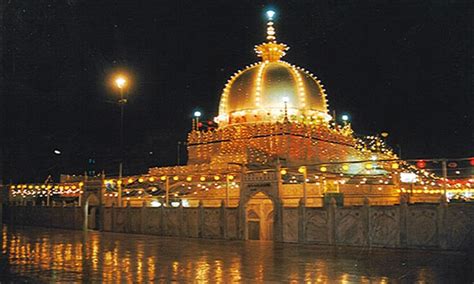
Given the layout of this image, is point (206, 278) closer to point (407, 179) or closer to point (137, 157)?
point (407, 179)

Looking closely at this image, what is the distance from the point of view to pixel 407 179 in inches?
1291

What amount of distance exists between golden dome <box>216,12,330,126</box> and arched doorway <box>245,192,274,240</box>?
35.8 feet

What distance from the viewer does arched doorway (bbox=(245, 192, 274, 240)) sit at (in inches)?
1040

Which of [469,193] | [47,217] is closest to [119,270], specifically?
[469,193]

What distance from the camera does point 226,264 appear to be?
15641 mm

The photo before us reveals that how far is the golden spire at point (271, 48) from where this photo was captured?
42.9 m

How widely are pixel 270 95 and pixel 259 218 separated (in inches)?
552

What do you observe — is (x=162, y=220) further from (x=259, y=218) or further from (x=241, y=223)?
(x=241, y=223)

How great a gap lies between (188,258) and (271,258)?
2.58 metres

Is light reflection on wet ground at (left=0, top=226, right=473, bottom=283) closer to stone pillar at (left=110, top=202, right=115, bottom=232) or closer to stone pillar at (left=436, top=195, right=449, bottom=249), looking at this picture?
stone pillar at (left=436, top=195, right=449, bottom=249)

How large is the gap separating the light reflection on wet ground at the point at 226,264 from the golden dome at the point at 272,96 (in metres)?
17.9

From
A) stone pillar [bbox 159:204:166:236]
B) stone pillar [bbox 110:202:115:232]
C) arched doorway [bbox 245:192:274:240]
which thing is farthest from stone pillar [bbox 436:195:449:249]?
stone pillar [bbox 110:202:115:232]

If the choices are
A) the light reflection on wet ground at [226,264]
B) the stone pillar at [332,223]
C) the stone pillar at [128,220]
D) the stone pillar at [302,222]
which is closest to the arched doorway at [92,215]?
the stone pillar at [128,220]

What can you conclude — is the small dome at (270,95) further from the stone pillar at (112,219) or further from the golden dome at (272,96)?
the stone pillar at (112,219)
